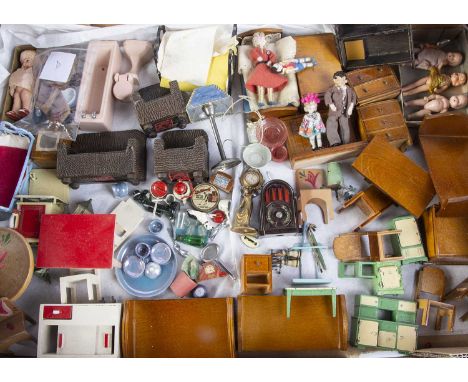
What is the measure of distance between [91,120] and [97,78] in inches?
14.0

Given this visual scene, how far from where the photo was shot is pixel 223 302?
2.52 meters

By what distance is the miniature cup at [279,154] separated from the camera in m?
2.85

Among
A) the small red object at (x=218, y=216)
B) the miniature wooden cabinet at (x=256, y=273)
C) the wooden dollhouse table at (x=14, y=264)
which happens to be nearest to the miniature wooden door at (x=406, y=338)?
the miniature wooden cabinet at (x=256, y=273)

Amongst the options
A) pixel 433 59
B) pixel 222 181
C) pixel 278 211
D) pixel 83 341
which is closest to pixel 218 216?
pixel 222 181

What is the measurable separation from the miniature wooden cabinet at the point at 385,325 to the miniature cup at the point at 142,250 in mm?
1300

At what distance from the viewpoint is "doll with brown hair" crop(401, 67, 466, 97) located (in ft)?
9.41

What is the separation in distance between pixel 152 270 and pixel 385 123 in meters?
1.70

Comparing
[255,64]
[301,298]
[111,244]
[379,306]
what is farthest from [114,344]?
[255,64]

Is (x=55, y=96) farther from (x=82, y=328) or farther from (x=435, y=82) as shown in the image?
(x=435, y=82)

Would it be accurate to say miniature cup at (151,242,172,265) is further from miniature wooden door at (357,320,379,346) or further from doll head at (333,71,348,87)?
doll head at (333,71,348,87)

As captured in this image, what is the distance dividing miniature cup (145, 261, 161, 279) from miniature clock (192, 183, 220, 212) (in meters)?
Answer: 0.43

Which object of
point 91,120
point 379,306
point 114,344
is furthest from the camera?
point 91,120

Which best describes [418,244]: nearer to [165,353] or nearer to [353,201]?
[353,201]

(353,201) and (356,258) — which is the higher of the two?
(353,201)
